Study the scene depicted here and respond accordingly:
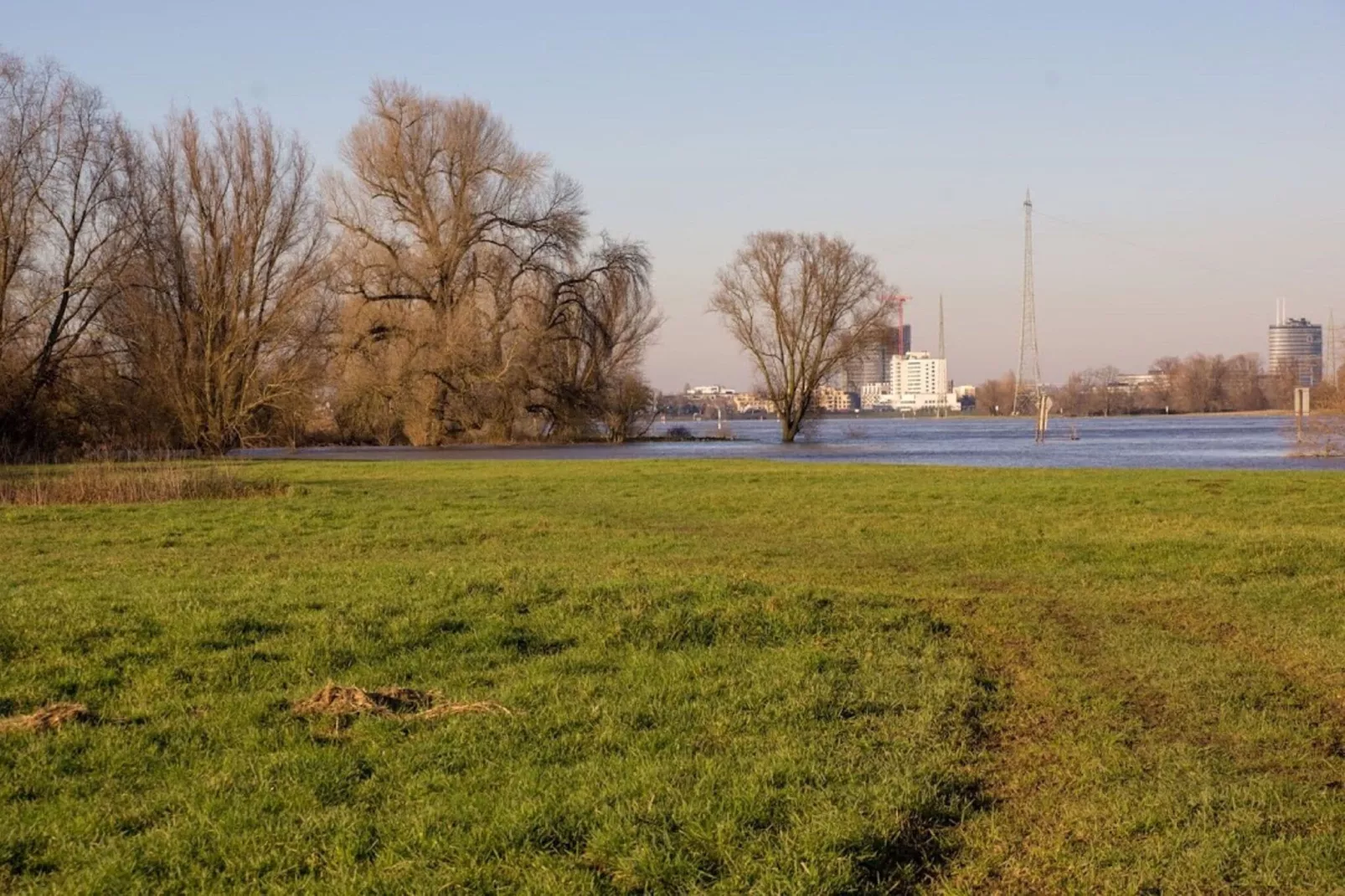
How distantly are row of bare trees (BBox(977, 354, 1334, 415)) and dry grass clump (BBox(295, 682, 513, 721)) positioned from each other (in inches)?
6199

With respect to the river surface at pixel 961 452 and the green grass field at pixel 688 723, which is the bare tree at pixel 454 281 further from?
the green grass field at pixel 688 723

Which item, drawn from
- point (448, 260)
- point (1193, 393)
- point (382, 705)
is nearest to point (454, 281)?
point (448, 260)

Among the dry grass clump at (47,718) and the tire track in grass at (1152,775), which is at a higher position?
the dry grass clump at (47,718)

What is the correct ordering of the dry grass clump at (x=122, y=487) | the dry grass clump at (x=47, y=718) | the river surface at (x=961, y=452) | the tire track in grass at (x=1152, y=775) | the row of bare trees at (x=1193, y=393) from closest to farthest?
the tire track in grass at (x=1152, y=775), the dry grass clump at (x=47, y=718), the dry grass clump at (x=122, y=487), the river surface at (x=961, y=452), the row of bare trees at (x=1193, y=393)

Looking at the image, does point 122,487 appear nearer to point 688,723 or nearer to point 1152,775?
point 688,723

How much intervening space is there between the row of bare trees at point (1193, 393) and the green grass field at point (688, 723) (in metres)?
152

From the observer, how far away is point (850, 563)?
15375mm

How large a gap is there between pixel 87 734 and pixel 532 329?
53068 mm

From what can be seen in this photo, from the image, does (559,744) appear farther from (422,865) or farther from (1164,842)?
(1164,842)

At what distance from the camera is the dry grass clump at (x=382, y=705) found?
23.6ft

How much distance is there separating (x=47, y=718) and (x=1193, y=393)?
169 m

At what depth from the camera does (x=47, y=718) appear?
695cm

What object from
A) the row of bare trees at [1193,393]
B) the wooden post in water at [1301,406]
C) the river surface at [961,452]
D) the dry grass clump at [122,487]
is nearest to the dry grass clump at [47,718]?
the dry grass clump at [122,487]

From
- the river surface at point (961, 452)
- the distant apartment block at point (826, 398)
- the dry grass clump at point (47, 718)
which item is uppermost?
the distant apartment block at point (826, 398)
